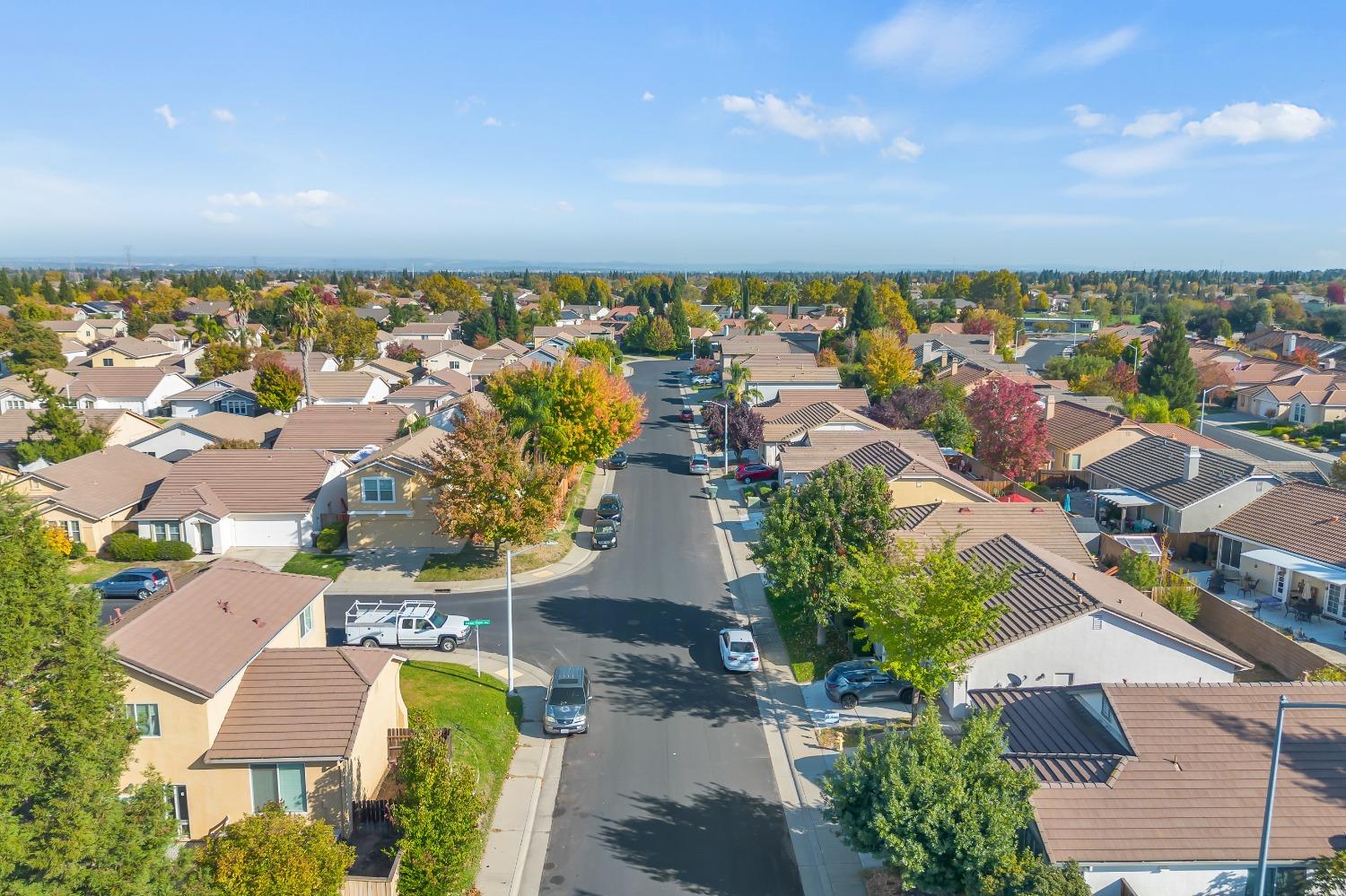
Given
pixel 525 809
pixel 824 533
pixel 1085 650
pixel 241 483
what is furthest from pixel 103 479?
pixel 1085 650

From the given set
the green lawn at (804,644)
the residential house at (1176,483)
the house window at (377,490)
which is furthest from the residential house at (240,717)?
the residential house at (1176,483)

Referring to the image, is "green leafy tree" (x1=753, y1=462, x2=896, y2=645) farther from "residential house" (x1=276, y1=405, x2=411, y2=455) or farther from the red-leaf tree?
"residential house" (x1=276, y1=405, x2=411, y2=455)

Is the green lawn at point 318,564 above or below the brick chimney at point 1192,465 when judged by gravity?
below

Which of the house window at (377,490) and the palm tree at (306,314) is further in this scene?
the palm tree at (306,314)

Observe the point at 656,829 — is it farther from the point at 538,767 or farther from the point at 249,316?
the point at 249,316

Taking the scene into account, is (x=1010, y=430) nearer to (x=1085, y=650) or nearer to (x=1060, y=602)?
(x=1060, y=602)

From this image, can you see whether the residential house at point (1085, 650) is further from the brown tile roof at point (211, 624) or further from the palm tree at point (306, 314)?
the palm tree at point (306, 314)
